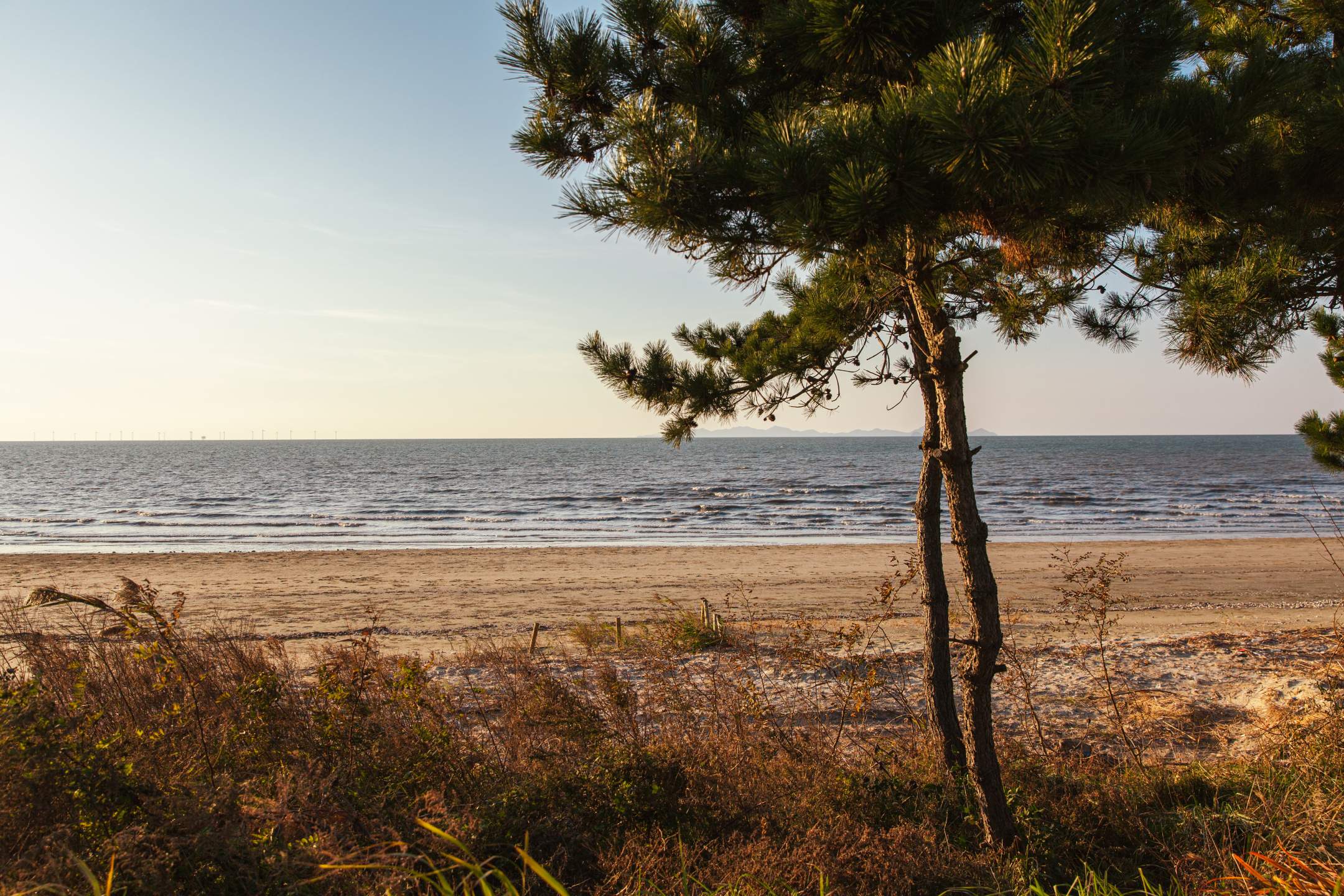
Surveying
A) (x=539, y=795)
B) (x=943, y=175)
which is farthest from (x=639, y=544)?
(x=943, y=175)

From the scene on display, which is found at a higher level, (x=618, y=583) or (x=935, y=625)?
(x=935, y=625)

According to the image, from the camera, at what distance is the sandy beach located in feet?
40.8

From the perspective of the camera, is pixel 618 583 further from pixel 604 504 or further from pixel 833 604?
pixel 604 504

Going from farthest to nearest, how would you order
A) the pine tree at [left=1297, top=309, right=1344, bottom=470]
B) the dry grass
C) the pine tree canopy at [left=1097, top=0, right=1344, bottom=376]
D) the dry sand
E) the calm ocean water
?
the calm ocean water
the dry sand
the pine tree at [left=1297, top=309, right=1344, bottom=470]
the pine tree canopy at [left=1097, top=0, right=1344, bottom=376]
the dry grass

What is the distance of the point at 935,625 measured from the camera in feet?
14.0

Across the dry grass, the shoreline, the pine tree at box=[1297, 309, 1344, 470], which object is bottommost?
the shoreline

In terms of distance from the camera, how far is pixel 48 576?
16828 millimetres

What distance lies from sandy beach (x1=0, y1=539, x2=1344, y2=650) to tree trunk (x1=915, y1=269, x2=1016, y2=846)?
649 centimetres

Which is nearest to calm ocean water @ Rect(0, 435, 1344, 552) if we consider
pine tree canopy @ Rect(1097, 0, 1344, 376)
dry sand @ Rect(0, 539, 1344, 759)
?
dry sand @ Rect(0, 539, 1344, 759)

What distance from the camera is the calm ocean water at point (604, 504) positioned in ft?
86.5

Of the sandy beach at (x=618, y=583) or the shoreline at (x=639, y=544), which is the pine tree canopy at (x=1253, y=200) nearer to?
the sandy beach at (x=618, y=583)

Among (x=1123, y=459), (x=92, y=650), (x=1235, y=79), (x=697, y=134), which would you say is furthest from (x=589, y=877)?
(x=1123, y=459)

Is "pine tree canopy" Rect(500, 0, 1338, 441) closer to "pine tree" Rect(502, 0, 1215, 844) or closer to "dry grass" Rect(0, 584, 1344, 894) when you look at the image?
"pine tree" Rect(502, 0, 1215, 844)

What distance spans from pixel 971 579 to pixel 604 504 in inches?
1393
